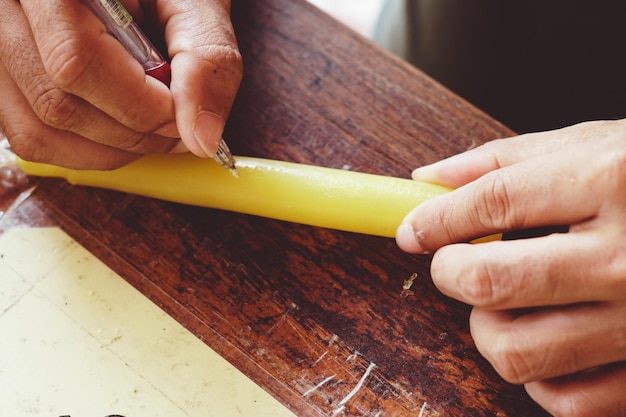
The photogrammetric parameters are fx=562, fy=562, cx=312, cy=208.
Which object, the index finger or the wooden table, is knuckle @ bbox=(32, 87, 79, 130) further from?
the index finger

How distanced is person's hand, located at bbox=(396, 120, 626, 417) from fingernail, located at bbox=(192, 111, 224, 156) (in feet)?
1.09

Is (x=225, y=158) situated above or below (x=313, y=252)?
above

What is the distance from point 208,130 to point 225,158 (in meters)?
0.10

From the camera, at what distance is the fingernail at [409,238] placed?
2.74 feet

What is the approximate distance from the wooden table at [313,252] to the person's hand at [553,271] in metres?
0.12

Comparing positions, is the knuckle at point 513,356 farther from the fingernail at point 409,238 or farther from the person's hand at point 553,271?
the fingernail at point 409,238

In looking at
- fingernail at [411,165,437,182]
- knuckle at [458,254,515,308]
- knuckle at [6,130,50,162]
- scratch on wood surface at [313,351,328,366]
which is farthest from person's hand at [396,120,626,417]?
knuckle at [6,130,50,162]

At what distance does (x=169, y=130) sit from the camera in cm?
83

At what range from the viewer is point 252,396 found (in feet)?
2.80

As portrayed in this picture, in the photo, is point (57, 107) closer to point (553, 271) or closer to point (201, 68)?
point (201, 68)

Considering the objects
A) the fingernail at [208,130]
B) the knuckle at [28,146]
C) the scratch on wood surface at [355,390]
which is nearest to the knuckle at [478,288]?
the scratch on wood surface at [355,390]

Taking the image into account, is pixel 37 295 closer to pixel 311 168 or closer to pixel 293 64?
pixel 311 168

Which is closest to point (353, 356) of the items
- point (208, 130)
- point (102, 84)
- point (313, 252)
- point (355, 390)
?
point (355, 390)

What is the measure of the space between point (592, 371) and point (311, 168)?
0.51 m
